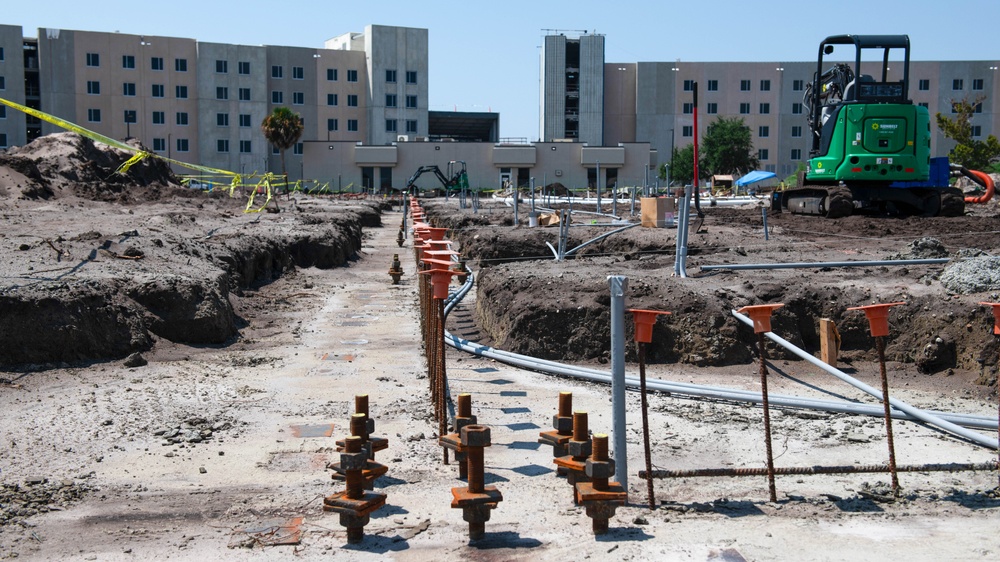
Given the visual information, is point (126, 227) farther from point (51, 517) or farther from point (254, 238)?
point (51, 517)

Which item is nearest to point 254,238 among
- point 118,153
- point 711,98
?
point 118,153

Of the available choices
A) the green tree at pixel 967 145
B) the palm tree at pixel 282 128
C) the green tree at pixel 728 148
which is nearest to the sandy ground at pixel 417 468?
the green tree at pixel 967 145

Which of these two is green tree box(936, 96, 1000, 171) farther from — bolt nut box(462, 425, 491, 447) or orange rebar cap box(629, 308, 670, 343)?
bolt nut box(462, 425, 491, 447)

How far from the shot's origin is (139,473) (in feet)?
21.9

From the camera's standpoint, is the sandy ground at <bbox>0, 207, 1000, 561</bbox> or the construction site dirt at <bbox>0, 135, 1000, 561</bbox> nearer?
the sandy ground at <bbox>0, 207, 1000, 561</bbox>

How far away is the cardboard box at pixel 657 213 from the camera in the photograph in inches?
820

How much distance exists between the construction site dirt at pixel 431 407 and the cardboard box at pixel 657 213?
8.95ft

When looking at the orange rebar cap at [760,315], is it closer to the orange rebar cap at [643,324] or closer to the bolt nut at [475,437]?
the orange rebar cap at [643,324]

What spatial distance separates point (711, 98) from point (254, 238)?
3141 inches

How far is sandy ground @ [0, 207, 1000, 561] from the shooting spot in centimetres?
525

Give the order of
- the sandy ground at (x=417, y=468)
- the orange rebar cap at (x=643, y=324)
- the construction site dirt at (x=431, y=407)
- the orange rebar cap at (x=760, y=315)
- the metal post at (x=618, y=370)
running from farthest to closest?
the orange rebar cap at (x=760, y=315)
the metal post at (x=618, y=370)
the orange rebar cap at (x=643, y=324)
the construction site dirt at (x=431, y=407)
the sandy ground at (x=417, y=468)

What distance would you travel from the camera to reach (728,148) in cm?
8369

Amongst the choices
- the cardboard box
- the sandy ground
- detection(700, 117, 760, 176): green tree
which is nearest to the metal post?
the sandy ground

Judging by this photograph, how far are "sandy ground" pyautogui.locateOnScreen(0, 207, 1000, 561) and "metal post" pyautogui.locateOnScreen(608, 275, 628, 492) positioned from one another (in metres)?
0.34
